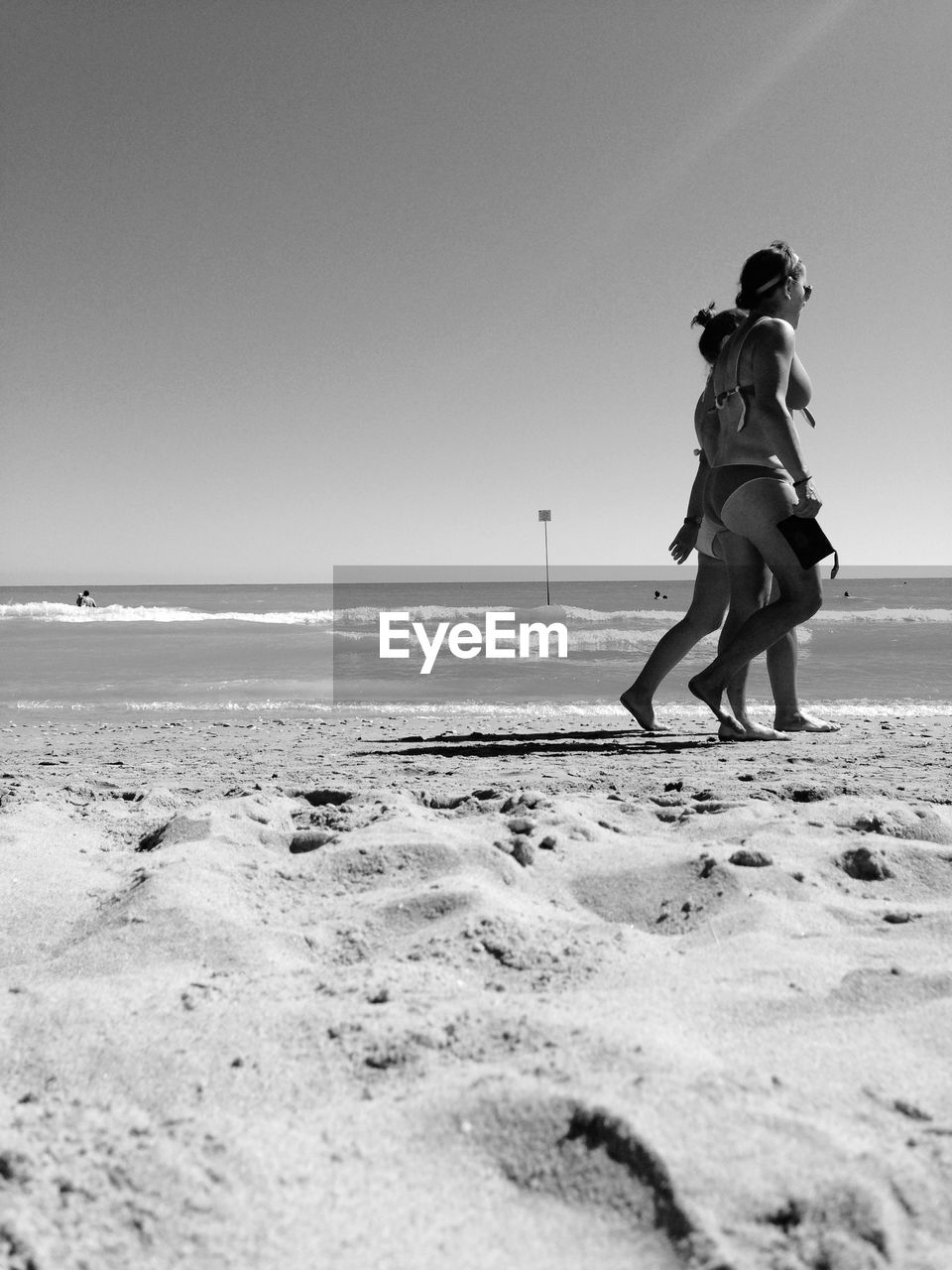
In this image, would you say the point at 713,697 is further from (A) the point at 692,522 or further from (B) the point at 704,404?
(B) the point at 704,404

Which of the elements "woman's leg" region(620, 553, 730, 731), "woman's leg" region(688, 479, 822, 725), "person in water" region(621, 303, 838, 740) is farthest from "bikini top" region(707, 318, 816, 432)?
"woman's leg" region(620, 553, 730, 731)

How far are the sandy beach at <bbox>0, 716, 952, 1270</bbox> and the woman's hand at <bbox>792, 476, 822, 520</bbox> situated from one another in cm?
163

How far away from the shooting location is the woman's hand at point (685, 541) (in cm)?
449

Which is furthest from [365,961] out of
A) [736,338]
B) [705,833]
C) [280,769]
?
[736,338]

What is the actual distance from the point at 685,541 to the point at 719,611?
42cm

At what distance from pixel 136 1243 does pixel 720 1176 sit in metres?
0.54

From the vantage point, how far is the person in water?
402 cm

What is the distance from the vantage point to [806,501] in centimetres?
368

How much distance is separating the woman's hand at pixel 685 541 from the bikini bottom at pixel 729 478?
1.33 ft

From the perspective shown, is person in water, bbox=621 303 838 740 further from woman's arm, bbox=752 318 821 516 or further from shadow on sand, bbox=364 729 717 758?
woman's arm, bbox=752 318 821 516

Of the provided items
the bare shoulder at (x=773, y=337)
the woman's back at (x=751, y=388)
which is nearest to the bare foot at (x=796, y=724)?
the woman's back at (x=751, y=388)

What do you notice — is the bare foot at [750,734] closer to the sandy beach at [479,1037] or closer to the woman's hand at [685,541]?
the woman's hand at [685,541]
